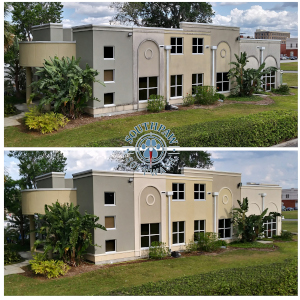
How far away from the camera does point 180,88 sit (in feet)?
78.5

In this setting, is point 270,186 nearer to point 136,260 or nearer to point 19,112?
point 136,260

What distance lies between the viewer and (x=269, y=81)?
28.7 m

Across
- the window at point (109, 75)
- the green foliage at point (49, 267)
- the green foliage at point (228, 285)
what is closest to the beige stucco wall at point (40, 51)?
the window at point (109, 75)

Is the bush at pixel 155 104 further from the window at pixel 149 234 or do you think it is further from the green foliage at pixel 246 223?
the green foliage at pixel 246 223

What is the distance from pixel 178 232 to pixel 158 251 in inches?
73.0

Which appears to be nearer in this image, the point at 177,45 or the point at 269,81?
the point at 177,45

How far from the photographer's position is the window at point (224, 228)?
869 inches

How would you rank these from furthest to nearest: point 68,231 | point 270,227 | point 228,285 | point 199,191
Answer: point 270,227
point 199,191
point 68,231
point 228,285

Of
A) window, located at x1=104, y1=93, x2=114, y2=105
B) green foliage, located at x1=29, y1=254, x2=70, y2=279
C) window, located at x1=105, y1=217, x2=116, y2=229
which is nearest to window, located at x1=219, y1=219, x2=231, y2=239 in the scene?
window, located at x1=105, y1=217, x2=116, y2=229

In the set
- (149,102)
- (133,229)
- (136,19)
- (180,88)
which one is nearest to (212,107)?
(180,88)

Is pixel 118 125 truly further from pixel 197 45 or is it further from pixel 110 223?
pixel 197 45

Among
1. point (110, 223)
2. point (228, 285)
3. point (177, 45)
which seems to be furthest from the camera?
point (177, 45)

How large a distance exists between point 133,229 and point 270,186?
10.6 m

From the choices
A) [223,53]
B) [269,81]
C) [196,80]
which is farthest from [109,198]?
[269,81]
